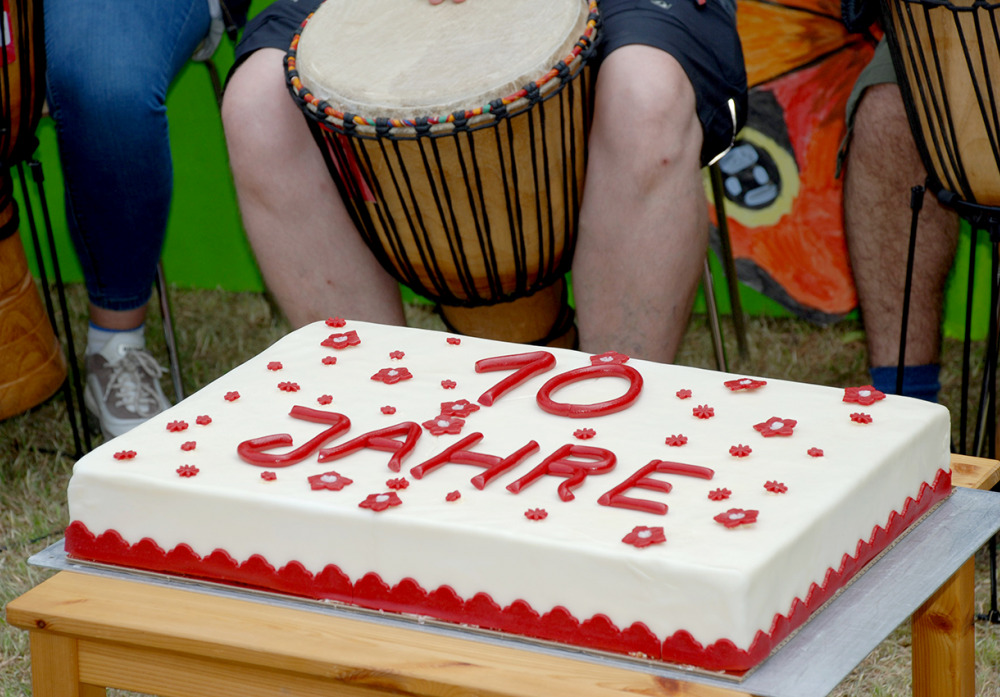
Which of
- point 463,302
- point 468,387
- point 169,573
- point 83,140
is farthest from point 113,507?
point 83,140

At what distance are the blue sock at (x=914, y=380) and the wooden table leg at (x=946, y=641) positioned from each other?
2.58 ft

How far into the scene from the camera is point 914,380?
215 cm

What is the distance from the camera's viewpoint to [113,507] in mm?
1285

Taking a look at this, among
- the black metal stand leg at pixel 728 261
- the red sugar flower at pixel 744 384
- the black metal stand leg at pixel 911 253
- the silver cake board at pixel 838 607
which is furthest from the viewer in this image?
the black metal stand leg at pixel 728 261

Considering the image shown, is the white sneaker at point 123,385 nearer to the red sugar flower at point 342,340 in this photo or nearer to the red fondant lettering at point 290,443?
the red sugar flower at point 342,340

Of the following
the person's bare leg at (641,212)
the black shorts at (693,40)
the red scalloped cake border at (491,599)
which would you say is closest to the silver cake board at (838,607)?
the red scalloped cake border at (491,599)

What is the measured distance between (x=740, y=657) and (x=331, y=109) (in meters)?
0.92

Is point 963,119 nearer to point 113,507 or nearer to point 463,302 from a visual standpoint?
point 463,302

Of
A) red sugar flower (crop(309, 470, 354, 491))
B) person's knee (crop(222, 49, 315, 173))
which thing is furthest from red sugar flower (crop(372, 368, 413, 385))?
person's knee (crop(222, 49, 315, 173))

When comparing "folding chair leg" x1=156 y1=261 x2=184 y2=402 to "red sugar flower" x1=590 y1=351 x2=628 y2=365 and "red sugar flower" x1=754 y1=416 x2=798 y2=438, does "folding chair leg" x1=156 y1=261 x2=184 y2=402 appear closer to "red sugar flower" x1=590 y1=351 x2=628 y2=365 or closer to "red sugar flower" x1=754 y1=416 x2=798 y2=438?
"red sugar flower" x1=590 y1=351 x2=628 y2=365

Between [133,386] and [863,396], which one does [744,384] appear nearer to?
[863,396]

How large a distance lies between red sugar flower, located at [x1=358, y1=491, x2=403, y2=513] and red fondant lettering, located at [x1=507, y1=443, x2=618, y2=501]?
0.10m

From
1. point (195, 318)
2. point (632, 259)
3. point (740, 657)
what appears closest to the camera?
point (740, 657)

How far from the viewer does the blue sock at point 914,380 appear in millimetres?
2148
